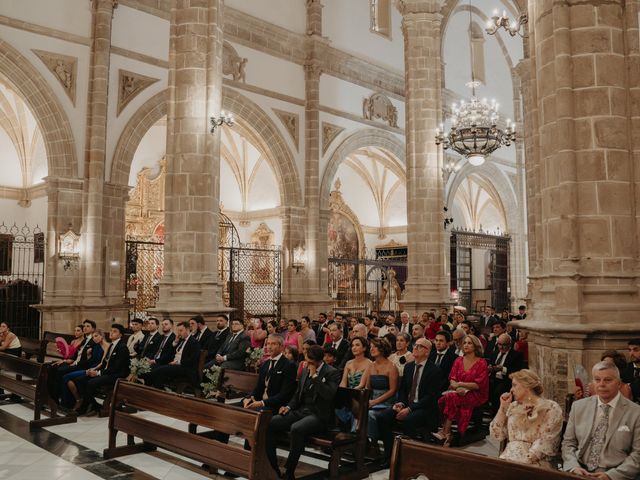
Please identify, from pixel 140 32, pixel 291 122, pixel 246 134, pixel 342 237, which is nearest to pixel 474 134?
pixel 291 122

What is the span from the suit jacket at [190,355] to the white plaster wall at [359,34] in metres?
14.2

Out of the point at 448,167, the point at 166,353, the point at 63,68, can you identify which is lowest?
the point at 166,353

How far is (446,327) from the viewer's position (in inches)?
439

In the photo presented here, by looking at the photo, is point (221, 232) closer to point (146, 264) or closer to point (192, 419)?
point (146, 264)

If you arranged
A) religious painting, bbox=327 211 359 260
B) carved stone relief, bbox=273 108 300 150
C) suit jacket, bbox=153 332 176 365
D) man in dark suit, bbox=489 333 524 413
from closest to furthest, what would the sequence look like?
man in dark suit, bbox=489 333 524 413
suit jacket, bbox=153 332 176 365
carved stone relief, bbox=273 108 300 150
religious painting, bbox=327 211 359 260

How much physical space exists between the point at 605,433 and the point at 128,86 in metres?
14.2

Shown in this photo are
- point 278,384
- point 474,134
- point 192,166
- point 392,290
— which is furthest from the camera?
point 392,290

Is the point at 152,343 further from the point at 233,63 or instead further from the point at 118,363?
the point at 233,63

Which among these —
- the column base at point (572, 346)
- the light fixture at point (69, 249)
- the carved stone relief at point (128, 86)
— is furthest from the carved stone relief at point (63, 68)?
the column base at point (572, 346)

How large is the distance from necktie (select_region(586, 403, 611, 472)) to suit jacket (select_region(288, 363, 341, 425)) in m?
2.31

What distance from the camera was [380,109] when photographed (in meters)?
22.2

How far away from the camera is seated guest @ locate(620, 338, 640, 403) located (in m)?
5.76

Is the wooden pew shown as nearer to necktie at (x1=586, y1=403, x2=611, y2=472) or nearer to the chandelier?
necktie at (x1=586, y1=403, x2=611, y2=472)

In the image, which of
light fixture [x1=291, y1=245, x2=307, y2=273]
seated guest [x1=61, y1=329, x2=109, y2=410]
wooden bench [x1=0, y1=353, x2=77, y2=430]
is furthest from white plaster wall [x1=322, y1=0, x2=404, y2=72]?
wooden bench [x1=0, y1=353, x2=77, y2=430]
